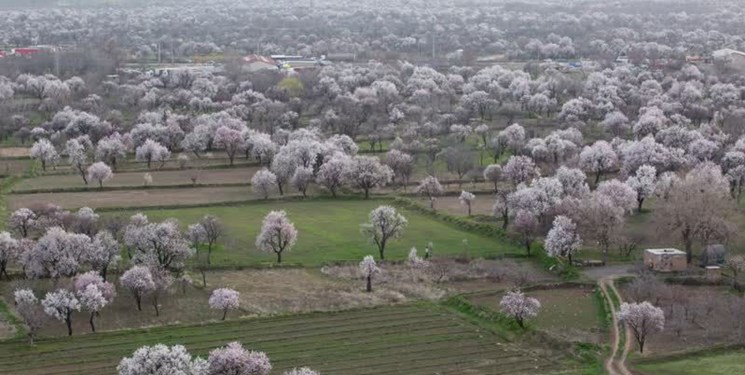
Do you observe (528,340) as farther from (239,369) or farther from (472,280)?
(239,369)

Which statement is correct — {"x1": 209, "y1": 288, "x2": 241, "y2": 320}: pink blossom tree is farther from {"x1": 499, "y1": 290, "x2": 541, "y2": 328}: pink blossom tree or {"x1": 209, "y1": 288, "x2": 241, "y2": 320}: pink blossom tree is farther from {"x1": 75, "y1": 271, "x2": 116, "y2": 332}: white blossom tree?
{"x1": 499, "y1": 290, "x2": 541, "y2": 328}: pink blossom tree

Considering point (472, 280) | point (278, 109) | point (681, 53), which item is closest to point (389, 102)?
point (278, 109)

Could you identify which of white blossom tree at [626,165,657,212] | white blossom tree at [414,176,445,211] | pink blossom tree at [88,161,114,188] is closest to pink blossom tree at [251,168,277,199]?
white blossom tree at [414,176,445,211]

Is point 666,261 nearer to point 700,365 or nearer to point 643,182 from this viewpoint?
point 643,182

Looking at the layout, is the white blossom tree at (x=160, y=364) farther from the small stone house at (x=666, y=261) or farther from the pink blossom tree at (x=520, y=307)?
the small stone house at (x=666, y=261)

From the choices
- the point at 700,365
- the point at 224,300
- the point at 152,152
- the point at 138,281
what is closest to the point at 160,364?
the point at 224,300
